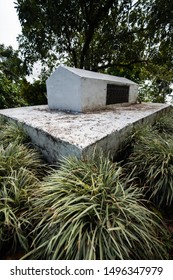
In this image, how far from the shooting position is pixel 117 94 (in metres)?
6.95

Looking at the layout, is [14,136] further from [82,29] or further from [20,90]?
[82,29]

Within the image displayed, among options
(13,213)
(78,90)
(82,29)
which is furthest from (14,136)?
(82,29)

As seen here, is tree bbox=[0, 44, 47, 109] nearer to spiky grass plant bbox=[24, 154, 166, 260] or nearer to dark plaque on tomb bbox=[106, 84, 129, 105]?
dark plaque on tomb bbox=[106, 84, 129, 105]

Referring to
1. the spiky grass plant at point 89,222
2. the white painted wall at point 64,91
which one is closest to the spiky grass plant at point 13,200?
the spiky grass plant at point 89,222

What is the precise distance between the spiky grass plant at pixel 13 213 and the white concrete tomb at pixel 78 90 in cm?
344

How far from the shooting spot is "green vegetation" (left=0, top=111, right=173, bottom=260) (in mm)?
1426

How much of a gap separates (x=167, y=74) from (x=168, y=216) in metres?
10.9

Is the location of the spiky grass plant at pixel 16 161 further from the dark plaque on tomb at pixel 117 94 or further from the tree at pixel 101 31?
the tree at pixel 101 31

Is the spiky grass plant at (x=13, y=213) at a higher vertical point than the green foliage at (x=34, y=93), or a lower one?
lower

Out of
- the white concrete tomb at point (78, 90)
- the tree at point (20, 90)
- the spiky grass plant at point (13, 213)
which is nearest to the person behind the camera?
the spiky grass plant at point (13, 213)

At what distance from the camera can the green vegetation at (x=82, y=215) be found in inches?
56.1

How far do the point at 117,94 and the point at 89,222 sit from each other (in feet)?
20.1
